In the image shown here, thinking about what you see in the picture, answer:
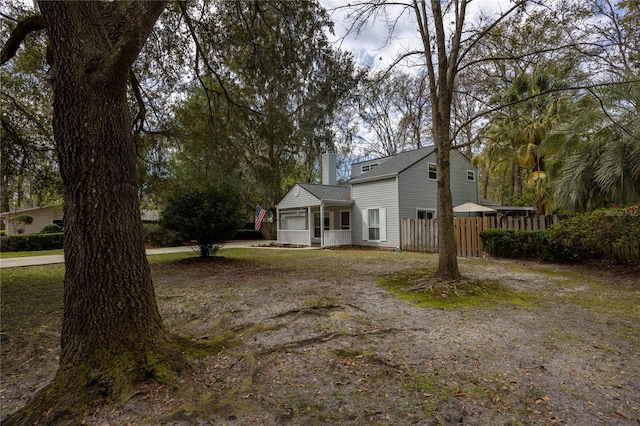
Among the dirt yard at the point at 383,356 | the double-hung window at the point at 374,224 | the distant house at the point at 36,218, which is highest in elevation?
the distant house at the point at 36,218

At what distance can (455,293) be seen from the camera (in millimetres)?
5812

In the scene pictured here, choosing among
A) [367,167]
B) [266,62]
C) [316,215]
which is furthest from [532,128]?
[316,215]

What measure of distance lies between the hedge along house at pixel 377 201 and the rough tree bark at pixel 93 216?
13458 mm

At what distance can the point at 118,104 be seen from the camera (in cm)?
272

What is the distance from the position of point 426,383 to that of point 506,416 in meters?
0.63

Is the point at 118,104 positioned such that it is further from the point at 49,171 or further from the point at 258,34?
the point at 49,171

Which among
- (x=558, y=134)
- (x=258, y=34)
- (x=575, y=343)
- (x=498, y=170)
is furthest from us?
(x=498, y=170)

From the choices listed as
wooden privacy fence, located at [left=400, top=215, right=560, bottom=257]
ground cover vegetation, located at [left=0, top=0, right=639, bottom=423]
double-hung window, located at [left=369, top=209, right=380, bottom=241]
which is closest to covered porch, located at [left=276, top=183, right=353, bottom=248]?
double-hung window, located at [left=369, top=209, right=380, bottom=241]

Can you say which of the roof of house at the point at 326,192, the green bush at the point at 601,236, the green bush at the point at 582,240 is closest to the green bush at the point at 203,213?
the roof of house at the point at 326,192

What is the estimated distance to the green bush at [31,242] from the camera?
17031 millimetres

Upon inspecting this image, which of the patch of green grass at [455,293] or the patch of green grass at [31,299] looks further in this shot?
the patch of green grass at [455,293]

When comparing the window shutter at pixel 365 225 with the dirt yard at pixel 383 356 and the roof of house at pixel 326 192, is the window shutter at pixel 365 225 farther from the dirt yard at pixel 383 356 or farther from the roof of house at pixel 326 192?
the dirt yard at pixel 383 356

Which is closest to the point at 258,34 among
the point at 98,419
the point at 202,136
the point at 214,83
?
the point at 214,83

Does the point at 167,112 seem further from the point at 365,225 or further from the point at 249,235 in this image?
the point at 249,235
